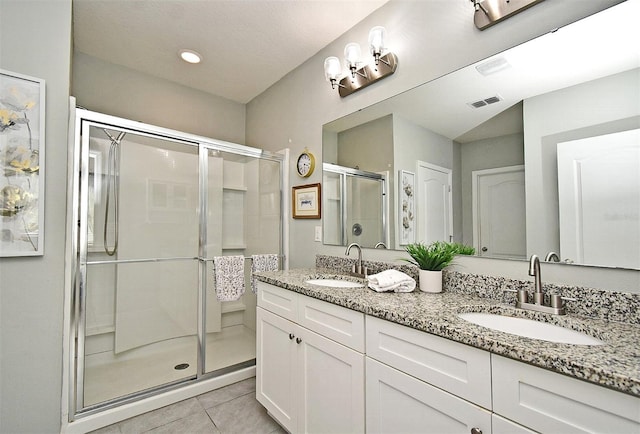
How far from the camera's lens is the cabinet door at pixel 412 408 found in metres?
0.87

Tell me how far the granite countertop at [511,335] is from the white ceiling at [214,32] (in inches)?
70.9

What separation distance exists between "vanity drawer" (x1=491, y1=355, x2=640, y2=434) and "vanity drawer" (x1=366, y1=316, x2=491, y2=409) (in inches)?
1.5

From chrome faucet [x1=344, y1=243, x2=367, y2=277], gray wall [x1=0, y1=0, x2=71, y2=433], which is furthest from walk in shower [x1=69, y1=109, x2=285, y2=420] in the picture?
chrome faucet [x1=344, y1=243, x2=367, y2=277]

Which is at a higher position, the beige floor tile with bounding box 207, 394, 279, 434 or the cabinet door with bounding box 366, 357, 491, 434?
the cabinet door with bounding box 366, 357, 491, 434

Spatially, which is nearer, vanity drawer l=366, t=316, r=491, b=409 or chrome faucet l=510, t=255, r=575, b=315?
vanity drawer l=366, t=316, r=491, b=409

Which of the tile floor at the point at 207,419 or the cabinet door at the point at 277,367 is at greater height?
the cabinet door at the point at 277,367

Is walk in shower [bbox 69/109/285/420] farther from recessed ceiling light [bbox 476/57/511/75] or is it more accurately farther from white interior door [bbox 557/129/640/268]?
white interior door [bbox 557/129/640/268]

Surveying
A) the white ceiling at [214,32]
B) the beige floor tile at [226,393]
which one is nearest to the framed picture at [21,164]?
the white ceiling at [214,32]

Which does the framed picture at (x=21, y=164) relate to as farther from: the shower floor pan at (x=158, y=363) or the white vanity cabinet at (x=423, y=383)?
the white vanity cabinet at (x=423, y=383)

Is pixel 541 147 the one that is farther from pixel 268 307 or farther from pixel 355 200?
pixel 268 307

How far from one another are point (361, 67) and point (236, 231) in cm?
161

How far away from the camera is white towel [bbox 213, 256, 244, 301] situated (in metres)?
2.23

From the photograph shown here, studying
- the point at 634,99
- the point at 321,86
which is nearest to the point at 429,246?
the point at 634,99

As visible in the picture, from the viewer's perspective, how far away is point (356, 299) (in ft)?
4.18
